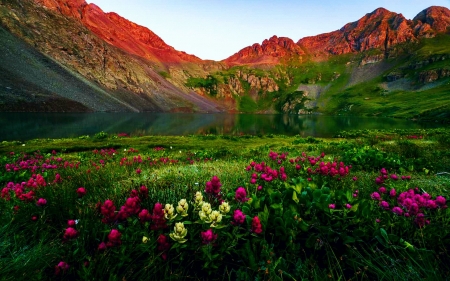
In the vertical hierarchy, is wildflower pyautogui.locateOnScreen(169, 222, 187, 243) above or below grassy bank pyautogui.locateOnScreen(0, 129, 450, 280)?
above

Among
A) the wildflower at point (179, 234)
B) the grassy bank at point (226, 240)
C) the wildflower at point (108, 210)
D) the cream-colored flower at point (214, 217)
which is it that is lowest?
the grassy bank at point (226, 240)

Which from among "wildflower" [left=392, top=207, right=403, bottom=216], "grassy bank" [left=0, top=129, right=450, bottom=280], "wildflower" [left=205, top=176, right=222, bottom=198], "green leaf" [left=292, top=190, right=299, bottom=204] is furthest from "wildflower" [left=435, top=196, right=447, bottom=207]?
"wildflower" [left=205, top=176, right=222, bottom=198]

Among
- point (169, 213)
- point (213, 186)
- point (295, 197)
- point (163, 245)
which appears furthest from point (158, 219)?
point (295, 197)

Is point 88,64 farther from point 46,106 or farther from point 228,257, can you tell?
point 228,257

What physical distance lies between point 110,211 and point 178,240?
2.86ft

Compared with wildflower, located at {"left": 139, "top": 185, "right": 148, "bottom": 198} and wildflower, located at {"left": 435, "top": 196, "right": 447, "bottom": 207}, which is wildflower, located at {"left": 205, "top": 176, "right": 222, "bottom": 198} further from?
wildflower, located at {"left": 435, "top": 196, "right": 447, "bottom": 207}

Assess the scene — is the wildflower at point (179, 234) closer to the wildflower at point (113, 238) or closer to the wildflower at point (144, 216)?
the wildflower at point (144, 216)

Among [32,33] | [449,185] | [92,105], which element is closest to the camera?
[449,185]

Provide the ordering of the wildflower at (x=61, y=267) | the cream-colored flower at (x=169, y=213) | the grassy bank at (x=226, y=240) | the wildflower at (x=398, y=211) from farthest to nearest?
the wildflower at (x=398, y=211) → the cream-colored flower at (x=169, y=213) → the grassy bank at (x=226, y=240) → the wildflower at (x=61, y=267)

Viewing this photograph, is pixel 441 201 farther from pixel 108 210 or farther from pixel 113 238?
pixel 108 210

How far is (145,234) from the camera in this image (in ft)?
9.12

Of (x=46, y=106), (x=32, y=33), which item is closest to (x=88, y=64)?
(x=32, y=33)

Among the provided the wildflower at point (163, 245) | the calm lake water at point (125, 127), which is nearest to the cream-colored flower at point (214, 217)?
the wildflower at point (163, 245)

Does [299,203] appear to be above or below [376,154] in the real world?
above
